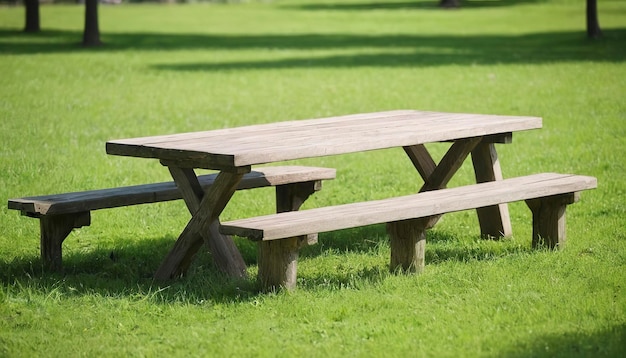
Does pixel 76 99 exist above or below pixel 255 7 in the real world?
below

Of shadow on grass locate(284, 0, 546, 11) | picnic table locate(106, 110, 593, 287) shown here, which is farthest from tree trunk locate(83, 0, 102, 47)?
picnic table locate(106, 110, 593, 287)

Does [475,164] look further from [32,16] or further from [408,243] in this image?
[32,16]

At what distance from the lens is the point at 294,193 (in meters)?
7.83

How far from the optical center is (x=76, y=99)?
55.5ft

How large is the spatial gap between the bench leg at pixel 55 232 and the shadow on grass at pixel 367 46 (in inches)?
616

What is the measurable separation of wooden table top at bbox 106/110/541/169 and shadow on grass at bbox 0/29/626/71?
15.1 m

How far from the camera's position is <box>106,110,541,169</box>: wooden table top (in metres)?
6.02

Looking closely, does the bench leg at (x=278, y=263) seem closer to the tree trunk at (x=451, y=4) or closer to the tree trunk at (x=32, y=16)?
the tree trunk at (x=32, y=16)

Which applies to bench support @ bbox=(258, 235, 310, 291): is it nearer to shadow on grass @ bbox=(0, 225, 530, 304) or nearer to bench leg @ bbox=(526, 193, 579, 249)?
shadow on grass @ bbox=(0, 225, 530, 304)

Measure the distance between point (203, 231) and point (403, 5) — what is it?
4294 cm

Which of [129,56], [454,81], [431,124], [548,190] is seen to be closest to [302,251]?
[431,124]

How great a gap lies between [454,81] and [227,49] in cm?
984

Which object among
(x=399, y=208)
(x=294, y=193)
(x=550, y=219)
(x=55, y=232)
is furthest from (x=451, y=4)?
(x=399, y=208)

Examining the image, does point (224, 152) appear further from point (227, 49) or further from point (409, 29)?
point (409, 29)
